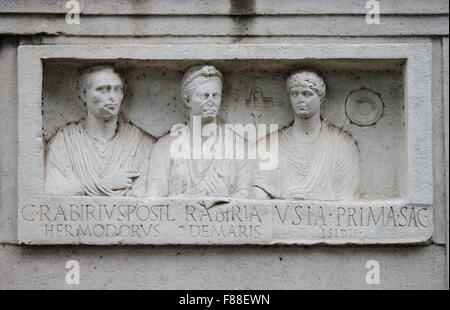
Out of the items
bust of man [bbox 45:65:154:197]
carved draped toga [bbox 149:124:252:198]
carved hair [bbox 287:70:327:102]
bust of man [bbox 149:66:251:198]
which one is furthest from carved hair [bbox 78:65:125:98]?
carved hair [bbox 287:70:327:102]

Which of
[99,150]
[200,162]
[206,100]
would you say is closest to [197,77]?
[206,100]

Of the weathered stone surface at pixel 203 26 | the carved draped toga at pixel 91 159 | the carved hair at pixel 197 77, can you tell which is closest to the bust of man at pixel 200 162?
the carved hair at pixel 197 77

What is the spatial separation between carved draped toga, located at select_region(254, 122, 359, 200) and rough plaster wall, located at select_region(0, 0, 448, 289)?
43 centimetres

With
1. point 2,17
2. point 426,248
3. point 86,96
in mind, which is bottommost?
point 426,248

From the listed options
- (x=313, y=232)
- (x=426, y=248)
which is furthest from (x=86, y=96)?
(x=426, y=248)

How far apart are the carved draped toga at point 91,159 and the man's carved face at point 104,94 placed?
0.61 feet

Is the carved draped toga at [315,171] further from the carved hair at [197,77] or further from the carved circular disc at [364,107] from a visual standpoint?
the carved hair at [197,77]

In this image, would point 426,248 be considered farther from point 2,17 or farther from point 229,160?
point 2,17

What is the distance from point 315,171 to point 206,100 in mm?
965

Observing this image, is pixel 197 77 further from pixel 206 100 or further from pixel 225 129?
pixel 225 129

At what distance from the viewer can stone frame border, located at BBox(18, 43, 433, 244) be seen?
366 inches

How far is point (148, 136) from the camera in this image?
377 inches

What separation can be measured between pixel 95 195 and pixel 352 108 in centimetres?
203

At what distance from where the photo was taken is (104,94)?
9.35m
